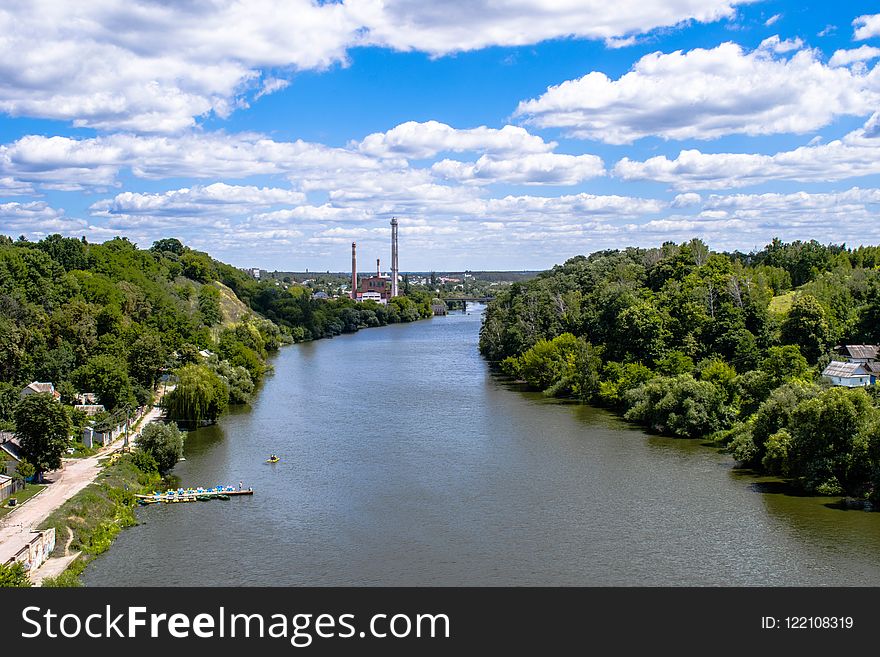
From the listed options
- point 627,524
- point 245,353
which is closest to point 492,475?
point 627,524

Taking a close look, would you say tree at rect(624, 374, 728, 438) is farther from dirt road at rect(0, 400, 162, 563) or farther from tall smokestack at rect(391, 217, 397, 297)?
tall smokestack at rect(391, 217, 397, 297)

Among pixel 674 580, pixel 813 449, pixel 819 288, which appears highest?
pixel 819 288

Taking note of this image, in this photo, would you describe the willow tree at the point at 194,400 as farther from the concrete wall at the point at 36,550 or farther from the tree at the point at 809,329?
the tree at the point at 809,329

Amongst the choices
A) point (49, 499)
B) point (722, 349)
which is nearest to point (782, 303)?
point (722, 349)

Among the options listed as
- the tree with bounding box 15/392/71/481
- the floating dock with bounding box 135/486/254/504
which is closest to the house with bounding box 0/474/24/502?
the tree with bounding box 15/392/71/481

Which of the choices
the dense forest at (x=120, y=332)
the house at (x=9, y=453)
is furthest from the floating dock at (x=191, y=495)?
the dense forest at (x=120, y=332)
